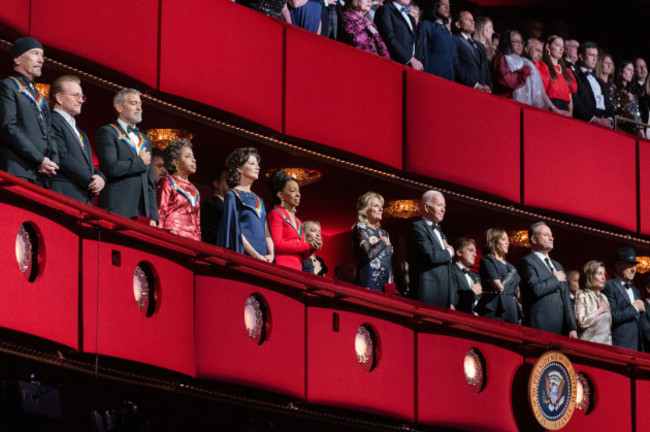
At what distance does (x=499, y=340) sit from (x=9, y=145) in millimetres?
4803

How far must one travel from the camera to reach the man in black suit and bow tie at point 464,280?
11.5 meters

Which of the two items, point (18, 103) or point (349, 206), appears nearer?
point (18, 103)

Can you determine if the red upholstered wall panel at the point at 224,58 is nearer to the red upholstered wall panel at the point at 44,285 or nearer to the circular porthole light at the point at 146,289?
the circular porthole light at the point at 146,289

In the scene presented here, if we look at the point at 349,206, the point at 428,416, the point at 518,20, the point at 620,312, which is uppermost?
the point at 518,20

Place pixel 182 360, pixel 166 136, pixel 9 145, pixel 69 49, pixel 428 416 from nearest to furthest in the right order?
pixel 9 145 < pixel 182 360 < pixel 69 49 < pixel 428 416 < pixel 166 136

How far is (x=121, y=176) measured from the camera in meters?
9.36

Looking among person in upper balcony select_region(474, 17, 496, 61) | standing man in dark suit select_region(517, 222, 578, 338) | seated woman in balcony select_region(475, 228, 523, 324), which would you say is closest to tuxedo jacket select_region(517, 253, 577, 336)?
standing man in dark suit select_region(517, 222, 578, 338)

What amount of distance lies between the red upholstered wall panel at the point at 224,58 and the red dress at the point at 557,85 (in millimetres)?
3381

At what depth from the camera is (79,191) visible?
29.6 ft

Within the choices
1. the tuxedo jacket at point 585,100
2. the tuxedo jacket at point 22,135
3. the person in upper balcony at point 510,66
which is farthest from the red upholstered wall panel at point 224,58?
the tuxedo jacket at point 585,100

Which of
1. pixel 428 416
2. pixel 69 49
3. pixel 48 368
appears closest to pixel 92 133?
pixel 69 49

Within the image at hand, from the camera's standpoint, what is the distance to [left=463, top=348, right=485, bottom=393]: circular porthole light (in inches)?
455

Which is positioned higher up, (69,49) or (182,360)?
(69,49)

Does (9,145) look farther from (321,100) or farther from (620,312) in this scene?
(620,312)
